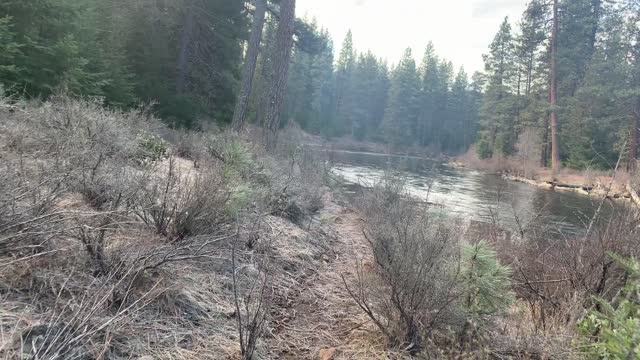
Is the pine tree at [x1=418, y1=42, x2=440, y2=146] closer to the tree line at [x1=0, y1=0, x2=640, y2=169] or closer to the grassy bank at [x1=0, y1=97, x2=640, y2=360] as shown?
the tree line at [x1=0, y1=0, x2=640, y2=169]

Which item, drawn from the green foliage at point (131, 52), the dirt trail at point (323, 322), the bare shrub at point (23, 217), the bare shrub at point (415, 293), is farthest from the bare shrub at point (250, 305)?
the green foliage at point (131, 52)

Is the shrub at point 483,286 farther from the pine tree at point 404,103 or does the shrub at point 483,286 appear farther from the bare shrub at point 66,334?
the pine tree at point 404,103

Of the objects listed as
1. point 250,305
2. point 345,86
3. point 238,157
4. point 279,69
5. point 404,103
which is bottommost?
point 250,305

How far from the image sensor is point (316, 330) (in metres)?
2.73

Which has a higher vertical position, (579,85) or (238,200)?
(579,85)

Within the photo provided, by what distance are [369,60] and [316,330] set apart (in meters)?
68.1

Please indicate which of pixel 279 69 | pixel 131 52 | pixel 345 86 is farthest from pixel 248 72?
pixel 345 86

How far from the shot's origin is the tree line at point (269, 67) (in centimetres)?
749

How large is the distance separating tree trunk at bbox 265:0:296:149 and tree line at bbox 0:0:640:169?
0.09 ft

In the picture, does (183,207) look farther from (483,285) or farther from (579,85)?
(579,85)

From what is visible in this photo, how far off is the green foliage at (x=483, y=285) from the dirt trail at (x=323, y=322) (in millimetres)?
780

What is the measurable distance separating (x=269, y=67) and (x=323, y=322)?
23.0m

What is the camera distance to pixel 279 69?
902cm

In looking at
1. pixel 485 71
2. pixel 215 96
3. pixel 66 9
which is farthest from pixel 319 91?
pixel 66 9
